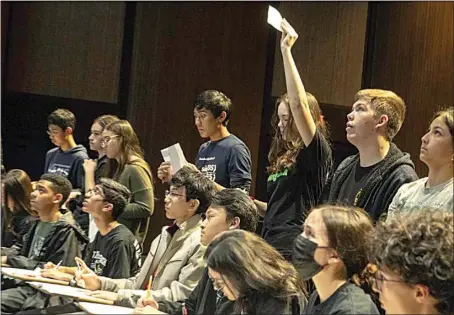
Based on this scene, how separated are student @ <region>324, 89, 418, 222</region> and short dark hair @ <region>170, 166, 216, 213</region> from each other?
2.04 feet

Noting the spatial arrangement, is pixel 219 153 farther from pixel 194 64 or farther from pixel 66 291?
pixel 194 64

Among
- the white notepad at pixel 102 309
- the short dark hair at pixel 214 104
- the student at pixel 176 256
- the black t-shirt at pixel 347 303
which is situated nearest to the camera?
the black t-shirt at pixel 347 303

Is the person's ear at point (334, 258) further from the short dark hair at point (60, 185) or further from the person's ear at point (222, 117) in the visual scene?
the short dark hair at point (60, 185)

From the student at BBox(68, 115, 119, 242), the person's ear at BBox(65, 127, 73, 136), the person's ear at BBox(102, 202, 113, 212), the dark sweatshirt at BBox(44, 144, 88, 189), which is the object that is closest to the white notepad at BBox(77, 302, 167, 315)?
the person's ear at BBox(102, 202, 113, 212)

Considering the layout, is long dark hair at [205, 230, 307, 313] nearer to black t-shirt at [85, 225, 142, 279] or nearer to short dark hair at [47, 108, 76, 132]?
black t-shirt at [85, 225, 142, 279]

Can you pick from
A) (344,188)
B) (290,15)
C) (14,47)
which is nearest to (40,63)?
(14,47)

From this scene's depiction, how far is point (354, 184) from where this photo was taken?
272 centimetres

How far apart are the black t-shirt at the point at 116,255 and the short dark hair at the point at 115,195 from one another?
154mm

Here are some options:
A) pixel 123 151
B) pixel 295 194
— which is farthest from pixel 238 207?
pixel 123 151

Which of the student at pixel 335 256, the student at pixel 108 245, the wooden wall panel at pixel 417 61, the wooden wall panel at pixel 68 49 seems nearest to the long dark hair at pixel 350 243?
the student at pixel 335 256

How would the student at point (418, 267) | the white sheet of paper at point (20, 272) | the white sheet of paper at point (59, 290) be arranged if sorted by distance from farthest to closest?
1. the white sheet of paper at point (20, 272)
2. the white sheet of paper at point (59, 290)
3. the student at point (418, 267)

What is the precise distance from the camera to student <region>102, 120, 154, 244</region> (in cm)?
396

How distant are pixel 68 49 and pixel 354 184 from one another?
3.41m

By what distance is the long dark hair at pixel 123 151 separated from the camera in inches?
165
